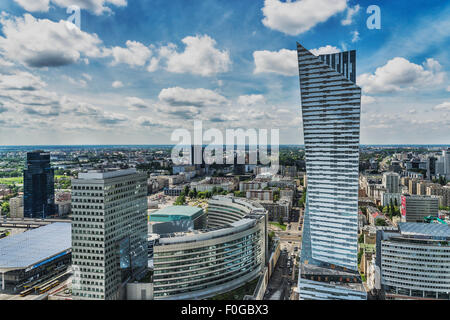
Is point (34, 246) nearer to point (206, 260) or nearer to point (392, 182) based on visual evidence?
point (206, 260)

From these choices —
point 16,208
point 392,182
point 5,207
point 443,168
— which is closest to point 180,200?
point 16,208

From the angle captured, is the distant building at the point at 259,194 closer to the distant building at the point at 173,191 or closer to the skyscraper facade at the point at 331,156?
the distant building at the point at 173,191

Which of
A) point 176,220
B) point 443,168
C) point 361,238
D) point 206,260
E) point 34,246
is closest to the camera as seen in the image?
point 206,260

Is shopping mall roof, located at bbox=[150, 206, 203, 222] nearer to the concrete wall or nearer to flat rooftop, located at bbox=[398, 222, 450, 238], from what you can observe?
the concrete wall

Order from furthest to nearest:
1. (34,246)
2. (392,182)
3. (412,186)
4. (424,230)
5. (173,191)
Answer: (173,191), (412,186), (392,182), (34,246), (424,230)

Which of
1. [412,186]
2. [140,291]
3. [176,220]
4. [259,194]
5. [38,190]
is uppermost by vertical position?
[38,190]

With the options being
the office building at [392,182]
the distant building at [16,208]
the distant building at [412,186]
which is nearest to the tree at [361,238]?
the office building at [392,182]

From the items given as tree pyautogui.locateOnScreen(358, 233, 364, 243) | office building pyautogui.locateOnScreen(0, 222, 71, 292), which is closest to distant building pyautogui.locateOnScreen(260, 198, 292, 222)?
tree pyautogui.locateOnScreen(358, 233, 364, 243)
